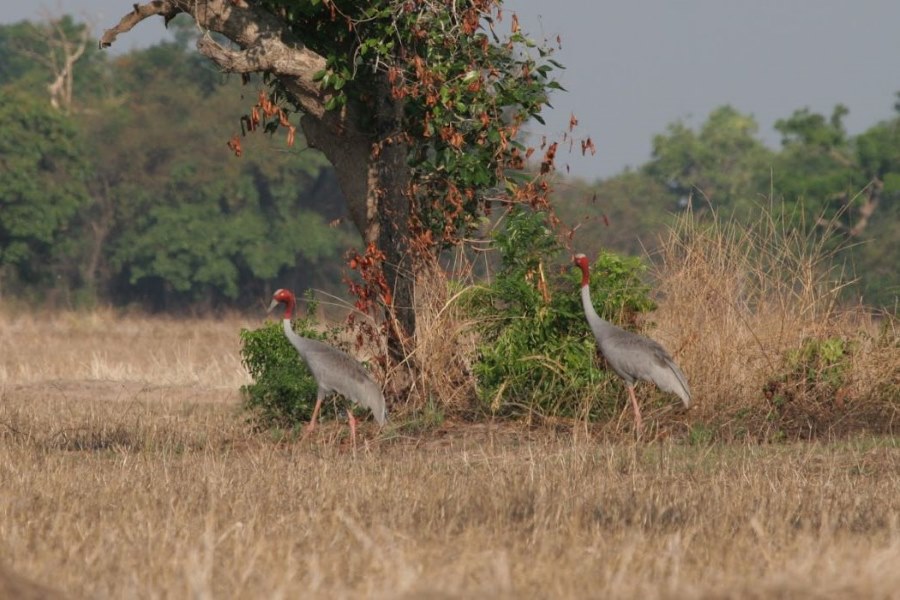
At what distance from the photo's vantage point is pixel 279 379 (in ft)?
44.0

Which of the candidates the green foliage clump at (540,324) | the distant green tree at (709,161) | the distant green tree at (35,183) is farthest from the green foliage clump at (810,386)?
the distant green tree at (709,161)

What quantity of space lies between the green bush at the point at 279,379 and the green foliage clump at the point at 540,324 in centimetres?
149

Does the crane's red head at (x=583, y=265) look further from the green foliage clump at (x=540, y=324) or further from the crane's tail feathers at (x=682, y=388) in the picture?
the crane's tail feathers at (x=682, y=388)

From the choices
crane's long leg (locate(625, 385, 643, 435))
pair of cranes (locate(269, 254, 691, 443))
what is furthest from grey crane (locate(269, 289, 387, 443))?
crane's long leg (locate(625, 385, 643, 435))

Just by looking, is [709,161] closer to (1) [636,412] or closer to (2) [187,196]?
(2) [187,196]

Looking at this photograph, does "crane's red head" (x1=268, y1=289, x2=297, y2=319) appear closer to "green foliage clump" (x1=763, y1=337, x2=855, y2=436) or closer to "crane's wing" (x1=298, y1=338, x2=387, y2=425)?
"crane's wing" (x1=298, y1=338, x2=387, y2=425)

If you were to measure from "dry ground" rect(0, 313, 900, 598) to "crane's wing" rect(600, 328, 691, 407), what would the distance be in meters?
0.47

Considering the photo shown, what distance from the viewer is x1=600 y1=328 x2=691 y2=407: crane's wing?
12133 millimetres

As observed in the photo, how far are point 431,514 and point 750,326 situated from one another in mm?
6433

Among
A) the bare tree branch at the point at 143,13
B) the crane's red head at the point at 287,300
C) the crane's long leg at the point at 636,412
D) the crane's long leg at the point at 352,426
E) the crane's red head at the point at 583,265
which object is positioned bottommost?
the crane's long leg at the point at 352,426

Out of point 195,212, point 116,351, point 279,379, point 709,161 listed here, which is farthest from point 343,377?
point 709,161

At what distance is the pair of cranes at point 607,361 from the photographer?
12156 mm

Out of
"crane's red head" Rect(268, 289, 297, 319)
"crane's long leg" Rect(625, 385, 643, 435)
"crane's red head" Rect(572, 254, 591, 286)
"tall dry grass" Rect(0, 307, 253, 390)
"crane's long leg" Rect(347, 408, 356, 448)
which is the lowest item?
"tall dry grass" Rect(0, 307, 253, 390)

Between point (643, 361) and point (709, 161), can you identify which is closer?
point (643, 361)
